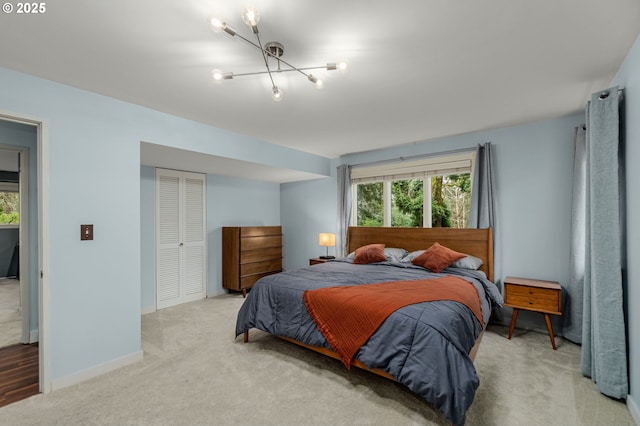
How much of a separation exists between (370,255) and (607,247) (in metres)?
2.41

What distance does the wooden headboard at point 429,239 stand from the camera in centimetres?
373

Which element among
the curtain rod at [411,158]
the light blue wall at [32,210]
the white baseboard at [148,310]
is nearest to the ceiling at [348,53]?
the curtain rod at [411,158]

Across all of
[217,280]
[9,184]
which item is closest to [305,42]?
[217,280]

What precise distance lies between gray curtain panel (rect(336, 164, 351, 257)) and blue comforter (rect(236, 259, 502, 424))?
1872mm

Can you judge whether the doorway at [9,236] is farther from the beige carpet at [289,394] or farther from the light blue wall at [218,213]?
the beige carpet at [289,394]

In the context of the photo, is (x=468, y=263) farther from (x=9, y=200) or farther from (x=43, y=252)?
(x=9, y=200)

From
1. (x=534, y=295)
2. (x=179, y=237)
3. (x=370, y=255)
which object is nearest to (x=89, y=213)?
(x=179, y=237)

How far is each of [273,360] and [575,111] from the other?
4.03 metres

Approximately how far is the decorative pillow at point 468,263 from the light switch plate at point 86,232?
378cm

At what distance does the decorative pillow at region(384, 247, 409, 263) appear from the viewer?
4070mm

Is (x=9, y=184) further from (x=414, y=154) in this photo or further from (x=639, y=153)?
(x=639, y=153)

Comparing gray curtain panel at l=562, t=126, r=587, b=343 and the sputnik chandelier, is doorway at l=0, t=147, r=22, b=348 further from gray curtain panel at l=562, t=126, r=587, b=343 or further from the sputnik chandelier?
gray curtain panel at l=562, t=126, r=587, b=343

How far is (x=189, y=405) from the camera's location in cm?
208

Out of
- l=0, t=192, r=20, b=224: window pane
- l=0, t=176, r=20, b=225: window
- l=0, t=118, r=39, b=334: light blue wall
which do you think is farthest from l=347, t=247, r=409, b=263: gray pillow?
l=0, t=192, r=20, b=224: window pane
